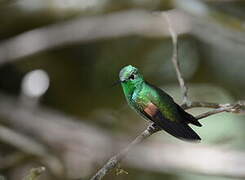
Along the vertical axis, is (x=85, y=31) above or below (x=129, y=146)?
above

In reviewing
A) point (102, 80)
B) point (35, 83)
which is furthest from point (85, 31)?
point (35, 83)

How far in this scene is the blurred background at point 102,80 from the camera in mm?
2898

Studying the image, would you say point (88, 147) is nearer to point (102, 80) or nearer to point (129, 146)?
point (102, 80)

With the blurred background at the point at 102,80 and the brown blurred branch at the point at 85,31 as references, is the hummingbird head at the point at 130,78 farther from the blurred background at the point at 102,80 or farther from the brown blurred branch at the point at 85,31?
the brown blurred branch at the point at 85,31

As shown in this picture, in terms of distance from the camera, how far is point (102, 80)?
353 centimetres

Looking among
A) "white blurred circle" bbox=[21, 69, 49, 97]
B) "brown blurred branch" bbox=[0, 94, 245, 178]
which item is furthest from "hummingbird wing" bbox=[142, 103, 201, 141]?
"white blurred circle" bbox=[21, 69, 49, 97]

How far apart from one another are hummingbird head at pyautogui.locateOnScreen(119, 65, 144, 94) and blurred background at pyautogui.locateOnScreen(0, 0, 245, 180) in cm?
158

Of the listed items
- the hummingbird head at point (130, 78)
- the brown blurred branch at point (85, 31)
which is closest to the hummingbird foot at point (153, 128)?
the hummingbird head at point (130, 78)

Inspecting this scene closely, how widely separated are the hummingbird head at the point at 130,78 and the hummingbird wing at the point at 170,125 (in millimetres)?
48

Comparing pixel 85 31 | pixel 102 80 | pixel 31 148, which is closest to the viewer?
pixel 31 148

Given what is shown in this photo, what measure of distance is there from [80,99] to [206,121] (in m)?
0.87

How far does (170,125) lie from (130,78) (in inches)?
4.5

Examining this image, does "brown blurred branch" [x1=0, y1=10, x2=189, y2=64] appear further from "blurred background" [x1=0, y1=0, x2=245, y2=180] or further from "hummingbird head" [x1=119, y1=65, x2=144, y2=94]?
"hummingbird head" [x1=119, y1=65, x2=144, y2=94]

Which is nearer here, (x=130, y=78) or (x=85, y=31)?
(x=130, y=78)
